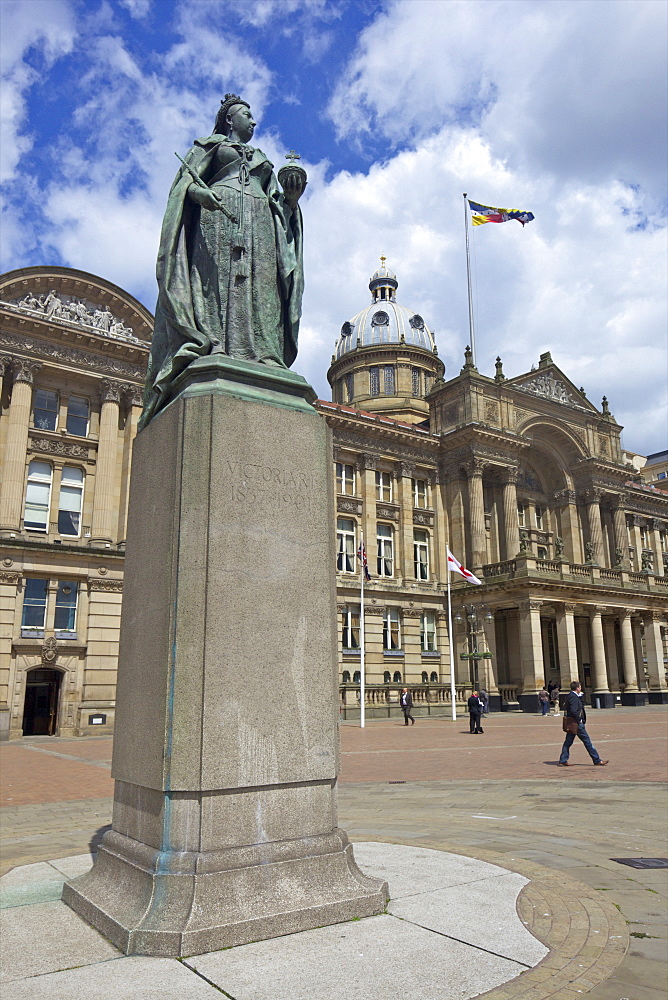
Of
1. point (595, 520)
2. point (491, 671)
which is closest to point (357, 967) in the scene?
point (491, 671)

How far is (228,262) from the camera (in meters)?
6.72

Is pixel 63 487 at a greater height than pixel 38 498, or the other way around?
pixel 63 487

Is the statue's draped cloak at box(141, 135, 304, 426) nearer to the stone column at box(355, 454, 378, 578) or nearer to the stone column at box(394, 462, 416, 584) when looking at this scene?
the stone column at box(355, 454, 378, 578)

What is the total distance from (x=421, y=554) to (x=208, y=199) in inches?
1798

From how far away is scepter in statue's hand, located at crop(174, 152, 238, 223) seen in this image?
663 cm

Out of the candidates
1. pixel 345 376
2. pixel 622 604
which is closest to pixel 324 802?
pixel 622 604

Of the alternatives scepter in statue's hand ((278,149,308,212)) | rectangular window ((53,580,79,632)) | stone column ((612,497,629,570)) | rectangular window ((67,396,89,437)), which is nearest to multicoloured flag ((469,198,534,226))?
stone column ((612,497,629,570))

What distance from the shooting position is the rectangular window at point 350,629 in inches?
1779

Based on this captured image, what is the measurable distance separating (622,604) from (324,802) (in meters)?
49.8

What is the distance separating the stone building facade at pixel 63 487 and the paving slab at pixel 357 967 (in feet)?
102

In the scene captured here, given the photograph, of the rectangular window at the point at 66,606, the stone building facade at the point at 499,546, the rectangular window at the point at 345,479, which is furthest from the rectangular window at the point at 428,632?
the rectangular window at the point at 66,606

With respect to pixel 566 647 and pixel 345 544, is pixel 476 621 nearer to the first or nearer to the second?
pixel 566 647

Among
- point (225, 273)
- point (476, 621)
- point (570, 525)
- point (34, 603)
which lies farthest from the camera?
point (570, 525)

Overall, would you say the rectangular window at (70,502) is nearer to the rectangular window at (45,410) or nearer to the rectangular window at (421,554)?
the rectangular window at (45,410)
